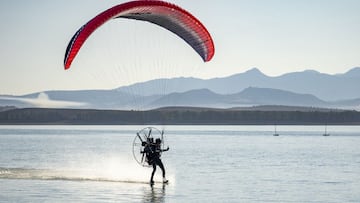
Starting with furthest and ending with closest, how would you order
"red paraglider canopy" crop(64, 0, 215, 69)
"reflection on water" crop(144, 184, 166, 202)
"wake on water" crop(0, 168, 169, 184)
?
"wake on water" crop(0, 168, 169, 184)
"red paraglider canopy" crop(64, 0, 215, 69)
"reflection on water" crop(144, 184, 166, 202)

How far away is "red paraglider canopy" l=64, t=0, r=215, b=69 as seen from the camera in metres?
26.6

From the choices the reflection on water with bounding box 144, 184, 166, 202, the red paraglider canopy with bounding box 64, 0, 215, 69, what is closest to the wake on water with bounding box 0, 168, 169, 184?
the reflection on water with bounding box 144, 184, 166, 202

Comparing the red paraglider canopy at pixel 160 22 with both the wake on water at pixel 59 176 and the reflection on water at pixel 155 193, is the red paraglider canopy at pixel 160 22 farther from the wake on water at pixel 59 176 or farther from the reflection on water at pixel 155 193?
the wake on water at pixel 59 176

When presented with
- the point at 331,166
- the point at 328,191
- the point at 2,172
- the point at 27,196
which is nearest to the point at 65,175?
the point at 2,172

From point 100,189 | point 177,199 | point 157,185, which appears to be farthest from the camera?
point 157,185

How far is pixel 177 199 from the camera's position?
25.1 m

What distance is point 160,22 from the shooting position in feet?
98.7

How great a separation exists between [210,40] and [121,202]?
29.4 feet

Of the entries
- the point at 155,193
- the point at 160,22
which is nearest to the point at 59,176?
the point at 155,193

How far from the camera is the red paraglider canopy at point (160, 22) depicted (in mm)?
26609

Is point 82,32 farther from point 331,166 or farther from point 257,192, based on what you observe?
point 331,166

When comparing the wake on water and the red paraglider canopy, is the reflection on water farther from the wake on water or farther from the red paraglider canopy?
the red paraglider canopy

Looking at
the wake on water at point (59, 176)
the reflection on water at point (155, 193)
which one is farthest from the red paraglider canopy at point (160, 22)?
the wake on water at point (59, 176)

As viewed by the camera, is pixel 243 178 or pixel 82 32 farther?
pixel 243 178
